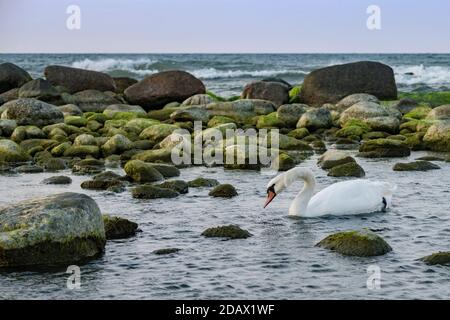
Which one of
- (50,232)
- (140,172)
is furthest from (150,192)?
(50,232)

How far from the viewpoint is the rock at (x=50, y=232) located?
30.9 ft

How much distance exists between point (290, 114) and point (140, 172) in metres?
10.3

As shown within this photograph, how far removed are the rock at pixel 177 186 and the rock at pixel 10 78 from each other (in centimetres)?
1847

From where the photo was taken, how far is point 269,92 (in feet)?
97.6

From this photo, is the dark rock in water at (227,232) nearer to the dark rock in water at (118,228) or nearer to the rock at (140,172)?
the dark rock in water at (118,228)

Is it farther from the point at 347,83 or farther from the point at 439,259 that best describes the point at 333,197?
the point at 347,83

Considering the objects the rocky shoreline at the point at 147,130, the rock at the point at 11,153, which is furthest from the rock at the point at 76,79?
the rock at the point at 11,153

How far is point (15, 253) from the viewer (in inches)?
369

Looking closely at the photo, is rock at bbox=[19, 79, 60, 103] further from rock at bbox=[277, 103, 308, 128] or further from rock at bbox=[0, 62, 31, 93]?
rock at bbox=[277, 103, 308, 128]

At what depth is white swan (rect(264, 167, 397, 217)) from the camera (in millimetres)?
12352
